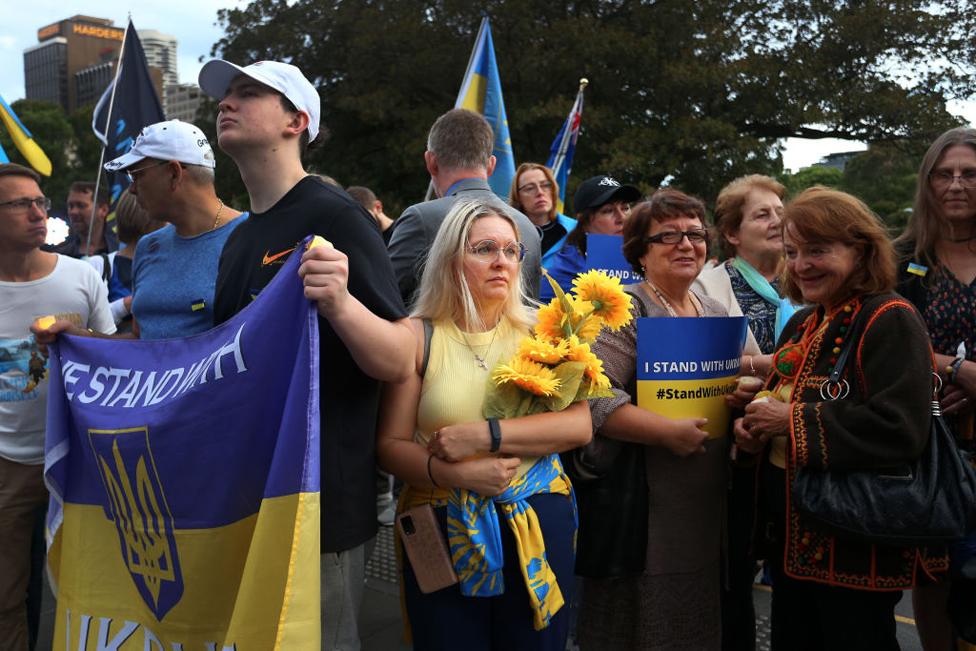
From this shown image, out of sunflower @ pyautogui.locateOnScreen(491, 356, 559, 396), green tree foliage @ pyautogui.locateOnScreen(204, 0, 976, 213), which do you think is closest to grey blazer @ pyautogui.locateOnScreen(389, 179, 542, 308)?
sunflower @ pyautogui.locateOnScreen(491, 356, 559, 396)

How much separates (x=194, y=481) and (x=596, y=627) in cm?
153

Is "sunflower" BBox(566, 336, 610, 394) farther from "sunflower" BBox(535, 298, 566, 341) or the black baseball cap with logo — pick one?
the black baseball cap with logo

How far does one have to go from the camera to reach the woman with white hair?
2.44 meters

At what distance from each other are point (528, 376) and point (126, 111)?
556 cm

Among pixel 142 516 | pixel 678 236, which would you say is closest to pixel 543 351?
pixel 678 236

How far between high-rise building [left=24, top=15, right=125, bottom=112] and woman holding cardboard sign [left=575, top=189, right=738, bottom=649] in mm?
94100

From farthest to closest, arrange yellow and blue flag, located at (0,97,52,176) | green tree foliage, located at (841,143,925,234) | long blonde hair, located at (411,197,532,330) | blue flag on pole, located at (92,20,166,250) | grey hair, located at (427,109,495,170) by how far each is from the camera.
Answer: green tree foliage, located at (841,143,925,234) → blue flag on pole, located at (92,20,166,250) → yellow and blue flag, located at (0,97,52,176) → grey hair, located at (427,109,495,170) → long blonde hair, located at (411,197,532,330)

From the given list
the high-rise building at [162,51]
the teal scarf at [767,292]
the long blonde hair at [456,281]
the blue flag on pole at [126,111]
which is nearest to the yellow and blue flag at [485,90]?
the blue flag on pole at [126,111]

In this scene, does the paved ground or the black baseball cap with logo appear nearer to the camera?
the paved ground

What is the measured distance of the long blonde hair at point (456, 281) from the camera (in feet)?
8.73

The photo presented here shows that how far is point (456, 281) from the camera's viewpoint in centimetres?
267

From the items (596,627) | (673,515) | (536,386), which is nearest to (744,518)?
(673,515)

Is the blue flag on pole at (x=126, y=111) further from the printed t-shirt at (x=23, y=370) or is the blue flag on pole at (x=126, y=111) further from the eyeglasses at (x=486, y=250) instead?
the eyeglasses at (x=486, y=250)

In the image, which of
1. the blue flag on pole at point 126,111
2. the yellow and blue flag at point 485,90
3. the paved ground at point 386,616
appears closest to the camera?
the paved ground at point 386,616
